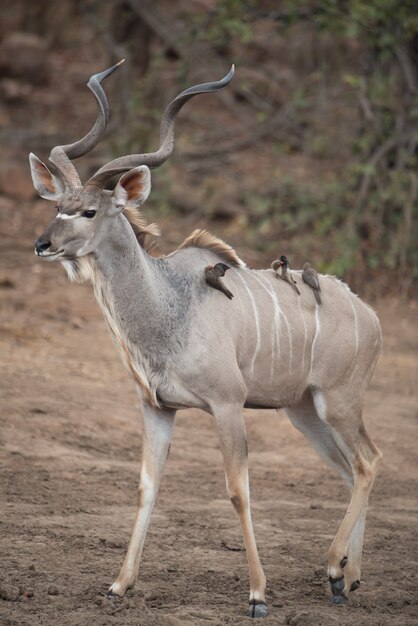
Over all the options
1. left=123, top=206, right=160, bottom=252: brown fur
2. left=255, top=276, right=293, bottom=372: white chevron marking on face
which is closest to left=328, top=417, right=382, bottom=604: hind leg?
left=255, top=276, right=293, bottom=372: white chevron marking on face

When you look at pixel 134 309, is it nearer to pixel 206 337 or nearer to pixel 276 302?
pixel 206 337

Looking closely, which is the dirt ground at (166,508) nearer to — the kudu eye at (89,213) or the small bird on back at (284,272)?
the small bird on back at (284,272)

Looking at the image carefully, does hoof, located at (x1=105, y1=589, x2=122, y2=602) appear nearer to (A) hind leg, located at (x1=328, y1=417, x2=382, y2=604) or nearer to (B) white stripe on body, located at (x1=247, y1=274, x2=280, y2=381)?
(A) hind leg, located at (x1=328, y1=417, x2=382, y2=604)

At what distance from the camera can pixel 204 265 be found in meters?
4.04

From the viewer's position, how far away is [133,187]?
3.71 metres

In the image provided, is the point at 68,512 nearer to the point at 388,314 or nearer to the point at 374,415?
the point at 374,415

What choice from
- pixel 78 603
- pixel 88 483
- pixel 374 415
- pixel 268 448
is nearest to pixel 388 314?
pixel 374 415

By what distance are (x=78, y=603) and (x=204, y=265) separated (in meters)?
1.36

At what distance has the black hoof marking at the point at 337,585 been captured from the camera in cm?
390

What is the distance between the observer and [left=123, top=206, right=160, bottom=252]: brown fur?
3.94m

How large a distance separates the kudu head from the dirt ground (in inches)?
48.3

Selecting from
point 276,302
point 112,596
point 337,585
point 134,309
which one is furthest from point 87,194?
point 337,585

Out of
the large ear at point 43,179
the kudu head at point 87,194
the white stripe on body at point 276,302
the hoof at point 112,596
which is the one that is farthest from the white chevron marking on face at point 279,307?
the hoof at point 112,596

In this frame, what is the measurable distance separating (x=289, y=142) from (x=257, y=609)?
8311 millimetres
